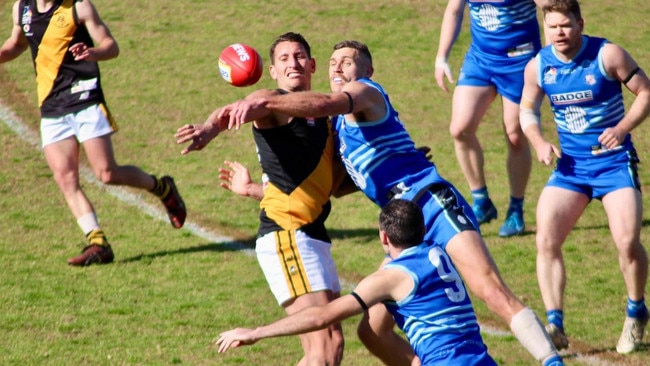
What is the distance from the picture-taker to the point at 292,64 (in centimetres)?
695

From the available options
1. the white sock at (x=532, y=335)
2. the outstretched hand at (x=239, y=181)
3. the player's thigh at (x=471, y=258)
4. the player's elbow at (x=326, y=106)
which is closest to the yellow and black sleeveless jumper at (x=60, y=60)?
the outstretched hand at (x=239, y=181)

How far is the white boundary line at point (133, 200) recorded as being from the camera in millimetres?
9523

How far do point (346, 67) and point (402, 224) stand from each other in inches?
71.3

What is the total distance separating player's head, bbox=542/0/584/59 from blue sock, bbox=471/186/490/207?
3.10m

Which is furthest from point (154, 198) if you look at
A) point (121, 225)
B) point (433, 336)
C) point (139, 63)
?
point (433, 336)

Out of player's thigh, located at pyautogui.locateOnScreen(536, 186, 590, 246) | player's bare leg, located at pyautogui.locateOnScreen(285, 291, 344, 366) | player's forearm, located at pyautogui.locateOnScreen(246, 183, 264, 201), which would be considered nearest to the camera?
player's bare leg, located at pyautogui.locateOnScreen(285, 291, 344, 366)

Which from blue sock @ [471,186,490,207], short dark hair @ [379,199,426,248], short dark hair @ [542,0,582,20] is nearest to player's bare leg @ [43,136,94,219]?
blue sock @ [471,186,490,207]

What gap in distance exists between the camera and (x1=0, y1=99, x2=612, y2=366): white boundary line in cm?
952

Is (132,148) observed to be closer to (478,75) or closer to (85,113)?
(85,113)

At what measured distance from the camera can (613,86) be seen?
7.84 meters

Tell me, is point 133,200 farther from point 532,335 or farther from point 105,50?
point 532,335

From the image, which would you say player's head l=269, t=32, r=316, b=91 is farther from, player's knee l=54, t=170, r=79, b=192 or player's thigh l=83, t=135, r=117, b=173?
player's knee l=54, t=170, r=79, b=192

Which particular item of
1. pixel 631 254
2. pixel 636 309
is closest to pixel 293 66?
pixel 631 254

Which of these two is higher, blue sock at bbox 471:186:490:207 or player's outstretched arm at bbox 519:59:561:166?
player's outstretched arm at bbox 519:59:561:166
